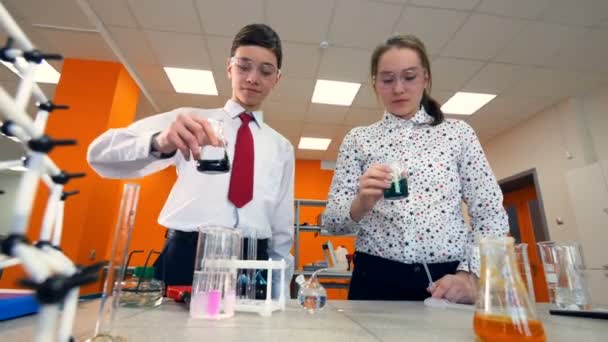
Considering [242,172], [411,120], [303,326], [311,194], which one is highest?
[311,194]

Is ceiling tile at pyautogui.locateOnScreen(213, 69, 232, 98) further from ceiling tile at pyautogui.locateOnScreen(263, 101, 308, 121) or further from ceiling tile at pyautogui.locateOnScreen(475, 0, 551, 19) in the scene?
ceiling tile at pyautogui.locateOnScreen(475, 0, 551, 19)

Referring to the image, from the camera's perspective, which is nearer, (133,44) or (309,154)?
(133,44)

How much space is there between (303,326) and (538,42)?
3.45 m

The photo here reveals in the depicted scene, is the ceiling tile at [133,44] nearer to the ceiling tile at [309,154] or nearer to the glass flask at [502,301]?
the ceiling tile at [309,154]

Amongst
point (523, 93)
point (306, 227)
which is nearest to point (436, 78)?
point (523, 93)

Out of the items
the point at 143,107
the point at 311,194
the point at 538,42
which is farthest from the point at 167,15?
the point at 311,194

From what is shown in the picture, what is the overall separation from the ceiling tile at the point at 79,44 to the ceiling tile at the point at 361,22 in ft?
6.83

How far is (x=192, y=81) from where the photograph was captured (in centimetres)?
363

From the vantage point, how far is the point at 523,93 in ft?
12.3

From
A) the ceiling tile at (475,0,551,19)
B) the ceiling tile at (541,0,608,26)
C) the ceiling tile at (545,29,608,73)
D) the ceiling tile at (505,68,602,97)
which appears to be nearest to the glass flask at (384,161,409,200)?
the ceiling tile at (475,0,551,19)

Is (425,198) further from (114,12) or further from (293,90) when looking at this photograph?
(293,90)

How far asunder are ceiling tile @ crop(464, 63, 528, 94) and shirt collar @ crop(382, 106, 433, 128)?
2.65m

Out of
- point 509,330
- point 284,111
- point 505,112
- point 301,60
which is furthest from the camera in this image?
point 284,111

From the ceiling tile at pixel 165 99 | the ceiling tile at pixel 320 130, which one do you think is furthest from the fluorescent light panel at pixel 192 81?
the ceiling tile at pixel 320 130
